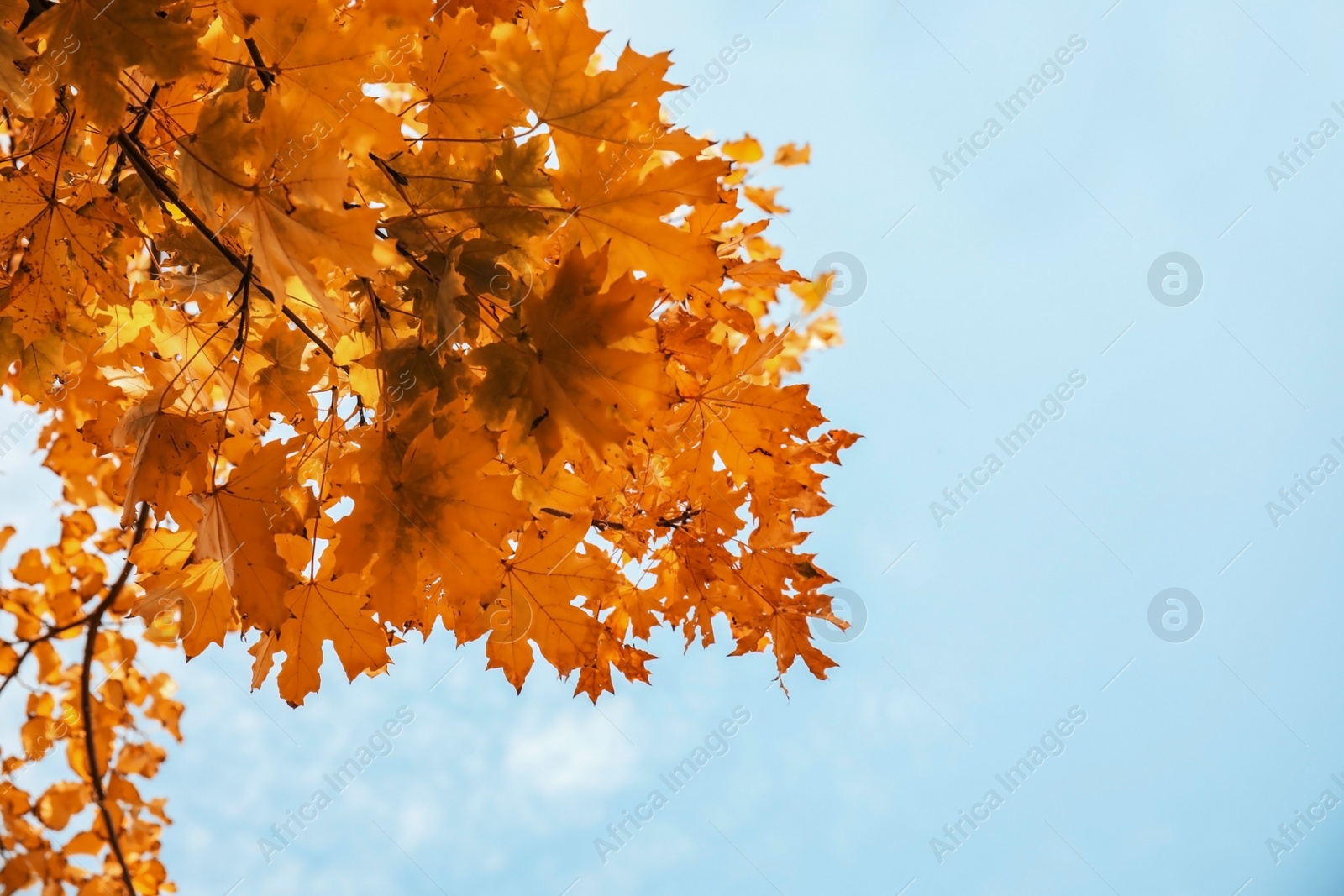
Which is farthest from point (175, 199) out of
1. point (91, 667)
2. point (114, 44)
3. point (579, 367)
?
point (91, 667)

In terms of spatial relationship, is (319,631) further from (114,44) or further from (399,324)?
(114,44)

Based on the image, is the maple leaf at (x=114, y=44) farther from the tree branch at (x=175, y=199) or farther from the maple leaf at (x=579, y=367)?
the maple leaf at (x=579, y=367)

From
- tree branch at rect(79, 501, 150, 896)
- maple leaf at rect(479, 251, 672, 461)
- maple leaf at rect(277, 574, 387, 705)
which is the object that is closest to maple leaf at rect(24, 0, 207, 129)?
maple leaf at rect(479, 251, 672, 461)

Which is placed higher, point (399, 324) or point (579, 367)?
point (399, 324)

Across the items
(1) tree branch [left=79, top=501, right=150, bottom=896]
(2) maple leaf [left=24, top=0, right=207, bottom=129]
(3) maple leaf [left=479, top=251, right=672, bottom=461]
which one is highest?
(1) tree branch [left=79, top=501, right=150, bottom=896]

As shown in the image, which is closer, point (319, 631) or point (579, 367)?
point (579, 367)

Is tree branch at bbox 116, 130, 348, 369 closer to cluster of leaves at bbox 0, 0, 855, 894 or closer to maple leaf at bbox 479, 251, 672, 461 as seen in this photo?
cluster of leaves at bbox 0, 0, 855, 894

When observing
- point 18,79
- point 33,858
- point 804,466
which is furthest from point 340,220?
point 33,858

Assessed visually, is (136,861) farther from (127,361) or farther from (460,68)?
(460,68)

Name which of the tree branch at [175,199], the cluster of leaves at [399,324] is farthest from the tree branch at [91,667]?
the tree branch at [175,199]
